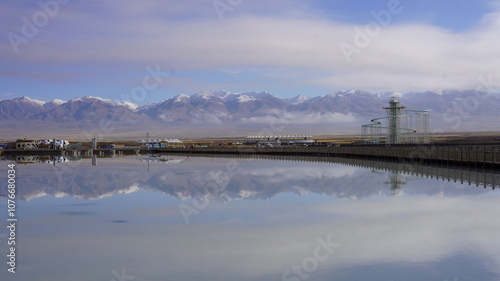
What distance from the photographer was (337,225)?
22.1 m

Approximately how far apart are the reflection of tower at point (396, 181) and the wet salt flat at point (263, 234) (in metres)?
0.20

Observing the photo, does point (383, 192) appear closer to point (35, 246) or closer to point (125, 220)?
point (125, 220)

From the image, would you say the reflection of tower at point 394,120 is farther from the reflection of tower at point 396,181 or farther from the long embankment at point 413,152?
the reflection of tower at point 396,181

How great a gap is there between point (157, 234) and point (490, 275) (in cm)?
1104

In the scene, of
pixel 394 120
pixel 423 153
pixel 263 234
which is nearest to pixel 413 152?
pixel 423 153

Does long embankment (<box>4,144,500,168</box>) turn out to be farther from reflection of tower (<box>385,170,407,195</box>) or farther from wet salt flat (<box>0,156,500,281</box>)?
wet salt flat (<box>0,156,500,281</box>)

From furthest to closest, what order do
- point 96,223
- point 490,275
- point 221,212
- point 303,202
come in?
point 303,202, point 221,212, point 96,223, point 490,275

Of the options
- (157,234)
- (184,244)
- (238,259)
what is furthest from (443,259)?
(157,234)

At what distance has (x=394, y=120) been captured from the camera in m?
118

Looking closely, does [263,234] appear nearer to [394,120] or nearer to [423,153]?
[423,153]

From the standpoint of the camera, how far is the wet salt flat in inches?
615

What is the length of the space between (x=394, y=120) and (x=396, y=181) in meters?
81.2

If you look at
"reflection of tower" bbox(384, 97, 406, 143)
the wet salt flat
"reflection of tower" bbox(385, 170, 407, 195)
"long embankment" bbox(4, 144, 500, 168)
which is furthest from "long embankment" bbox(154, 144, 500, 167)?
"reflection of tower" bbox(384, 97, 406, 143)

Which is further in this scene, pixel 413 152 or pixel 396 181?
pixel 413 152
